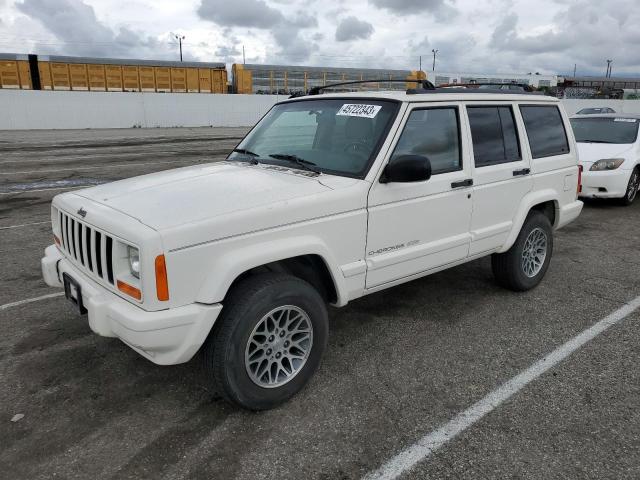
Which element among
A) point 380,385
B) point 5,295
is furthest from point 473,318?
point 5,295

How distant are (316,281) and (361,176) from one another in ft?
2.46

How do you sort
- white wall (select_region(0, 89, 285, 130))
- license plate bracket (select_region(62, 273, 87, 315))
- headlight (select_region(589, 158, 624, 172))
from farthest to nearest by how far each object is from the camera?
white wall (select_region(0, 89, 285, 130)), headlight (select_region(589, 158, 624, 172)), license plate bracket (select_region(62, 273, 87, 315))

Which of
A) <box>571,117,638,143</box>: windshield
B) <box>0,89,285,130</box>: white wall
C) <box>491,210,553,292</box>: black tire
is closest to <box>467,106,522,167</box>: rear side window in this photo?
<box>491,210,553,292</box>: black tire

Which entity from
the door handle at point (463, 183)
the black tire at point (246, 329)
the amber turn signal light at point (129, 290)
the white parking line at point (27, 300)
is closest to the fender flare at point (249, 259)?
the black tire at point (246, 329)

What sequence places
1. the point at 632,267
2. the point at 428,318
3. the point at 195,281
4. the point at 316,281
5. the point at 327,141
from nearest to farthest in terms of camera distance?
the point at 195,281
the point at 316,281
the point at 327,141
the point at 428,318
the point at 632,267

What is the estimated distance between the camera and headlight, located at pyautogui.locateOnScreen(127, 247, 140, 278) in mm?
2646

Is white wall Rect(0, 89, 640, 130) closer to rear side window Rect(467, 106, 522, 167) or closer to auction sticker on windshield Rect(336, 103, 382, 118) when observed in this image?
auction sticker on windshield Rect(336, 103, 382, 118)

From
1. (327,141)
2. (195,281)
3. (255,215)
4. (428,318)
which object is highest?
(327,141)

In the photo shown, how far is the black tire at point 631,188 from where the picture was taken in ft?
29.9

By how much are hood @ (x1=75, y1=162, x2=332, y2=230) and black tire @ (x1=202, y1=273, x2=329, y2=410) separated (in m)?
0.45

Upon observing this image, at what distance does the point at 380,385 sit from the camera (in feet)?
11.0

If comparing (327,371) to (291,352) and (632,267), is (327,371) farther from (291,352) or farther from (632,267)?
(632,267)

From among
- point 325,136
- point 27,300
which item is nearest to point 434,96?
point 325,136

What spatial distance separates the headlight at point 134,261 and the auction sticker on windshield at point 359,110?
1.88 m
